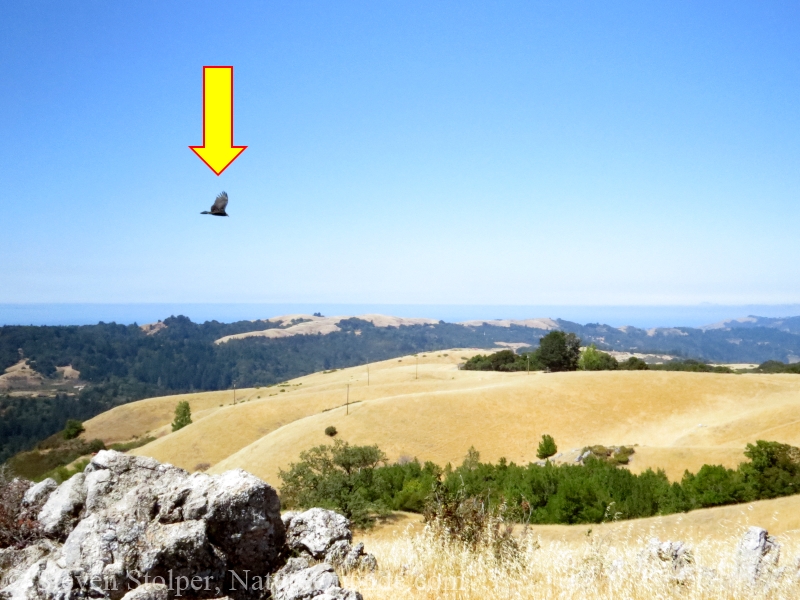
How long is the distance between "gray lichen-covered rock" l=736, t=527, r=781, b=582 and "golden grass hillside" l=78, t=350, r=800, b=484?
23.2m

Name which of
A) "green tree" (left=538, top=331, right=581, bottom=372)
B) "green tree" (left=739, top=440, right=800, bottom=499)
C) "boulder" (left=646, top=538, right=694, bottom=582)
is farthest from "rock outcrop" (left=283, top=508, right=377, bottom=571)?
"green tree" (left=538, top=331, right=581, bottom=372)

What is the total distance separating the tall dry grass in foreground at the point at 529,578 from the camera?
20.2ft

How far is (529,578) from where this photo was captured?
6.82 metres

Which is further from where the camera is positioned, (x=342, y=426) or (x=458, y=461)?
(x=342, y=426)

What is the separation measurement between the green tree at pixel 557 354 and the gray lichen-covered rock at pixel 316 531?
6928 cm

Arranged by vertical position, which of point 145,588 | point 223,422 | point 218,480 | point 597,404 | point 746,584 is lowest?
point 223,422

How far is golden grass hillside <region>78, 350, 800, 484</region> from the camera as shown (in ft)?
124

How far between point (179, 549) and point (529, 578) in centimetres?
429

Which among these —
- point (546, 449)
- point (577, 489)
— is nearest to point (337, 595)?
point (577, 489)

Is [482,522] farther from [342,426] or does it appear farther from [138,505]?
[342,426]

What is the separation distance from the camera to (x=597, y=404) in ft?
154

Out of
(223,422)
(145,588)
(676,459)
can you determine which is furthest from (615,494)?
(223,422)

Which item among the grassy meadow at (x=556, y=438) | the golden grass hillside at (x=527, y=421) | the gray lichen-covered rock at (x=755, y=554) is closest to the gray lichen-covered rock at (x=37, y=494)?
the grassy meadow at (x=556, y=438)

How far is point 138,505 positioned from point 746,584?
7735 millimetres
